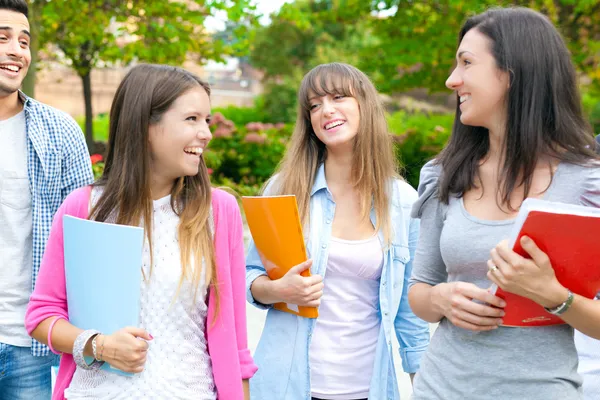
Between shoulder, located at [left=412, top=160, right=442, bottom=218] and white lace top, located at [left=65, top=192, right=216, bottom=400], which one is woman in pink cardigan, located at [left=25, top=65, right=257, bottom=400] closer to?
white lace top, located at [left=65, top=192, right=216, bottom=400]

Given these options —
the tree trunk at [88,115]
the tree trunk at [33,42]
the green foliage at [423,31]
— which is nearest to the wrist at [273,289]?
the tree trunk at [33,42]

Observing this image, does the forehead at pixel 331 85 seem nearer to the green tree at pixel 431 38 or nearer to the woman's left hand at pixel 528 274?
the woman's left hand at pixel 528 274

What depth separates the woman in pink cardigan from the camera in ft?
7.43

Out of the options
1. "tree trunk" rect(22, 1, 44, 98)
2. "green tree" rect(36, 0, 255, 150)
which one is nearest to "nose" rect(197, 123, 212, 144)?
"tree trunk" rect(22, 1, 44, 98)

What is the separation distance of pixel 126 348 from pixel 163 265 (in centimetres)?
30

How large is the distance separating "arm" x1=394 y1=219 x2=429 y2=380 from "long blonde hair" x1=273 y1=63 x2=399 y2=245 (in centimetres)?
26

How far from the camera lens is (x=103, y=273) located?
2.18 metres

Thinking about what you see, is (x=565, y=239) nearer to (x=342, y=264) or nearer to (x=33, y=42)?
(x=342, y=264)

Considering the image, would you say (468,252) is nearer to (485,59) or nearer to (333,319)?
(485,59)

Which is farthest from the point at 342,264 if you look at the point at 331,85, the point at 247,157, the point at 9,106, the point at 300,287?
the point at 247,157

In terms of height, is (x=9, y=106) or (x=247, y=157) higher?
(x=9, y=106)

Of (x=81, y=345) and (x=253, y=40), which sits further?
(x=253, y=40)

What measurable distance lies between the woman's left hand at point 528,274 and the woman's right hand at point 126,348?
1.00 meters

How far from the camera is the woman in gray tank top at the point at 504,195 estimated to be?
6.79 ft
